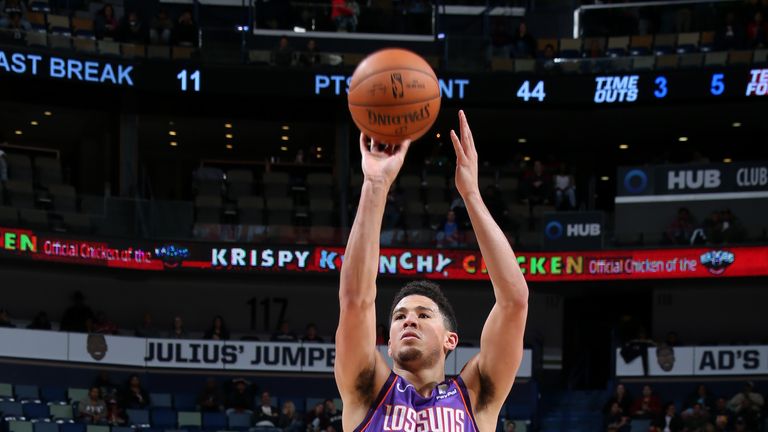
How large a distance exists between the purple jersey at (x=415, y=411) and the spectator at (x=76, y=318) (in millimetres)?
21296

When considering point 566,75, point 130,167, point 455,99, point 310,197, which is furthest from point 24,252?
point 566,75

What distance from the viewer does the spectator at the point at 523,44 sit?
96.0 ft

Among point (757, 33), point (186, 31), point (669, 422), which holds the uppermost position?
point (186, 31)

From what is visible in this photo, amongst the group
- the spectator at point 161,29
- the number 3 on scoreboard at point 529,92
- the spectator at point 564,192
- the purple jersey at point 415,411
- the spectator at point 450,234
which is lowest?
the purple jersey at point 415,411

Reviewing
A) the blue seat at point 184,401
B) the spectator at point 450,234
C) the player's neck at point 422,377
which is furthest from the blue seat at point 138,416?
the player's neck at point 422,377

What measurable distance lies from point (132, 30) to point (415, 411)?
23.6m

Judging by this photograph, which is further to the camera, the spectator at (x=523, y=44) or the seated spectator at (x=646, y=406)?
the spectator at (x=523, y=44)

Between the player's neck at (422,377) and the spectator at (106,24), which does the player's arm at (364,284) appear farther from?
the spectator at (106,24)

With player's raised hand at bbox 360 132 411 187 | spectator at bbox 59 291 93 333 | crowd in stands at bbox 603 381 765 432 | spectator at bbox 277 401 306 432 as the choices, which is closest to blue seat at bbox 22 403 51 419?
spectator at bbox 59 291 93 333

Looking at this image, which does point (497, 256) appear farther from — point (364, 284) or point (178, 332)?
point (178, 332)

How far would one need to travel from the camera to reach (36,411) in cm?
2277

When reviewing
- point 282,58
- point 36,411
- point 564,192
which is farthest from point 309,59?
point 36,411

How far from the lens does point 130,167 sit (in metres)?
29.2

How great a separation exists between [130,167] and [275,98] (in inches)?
135
